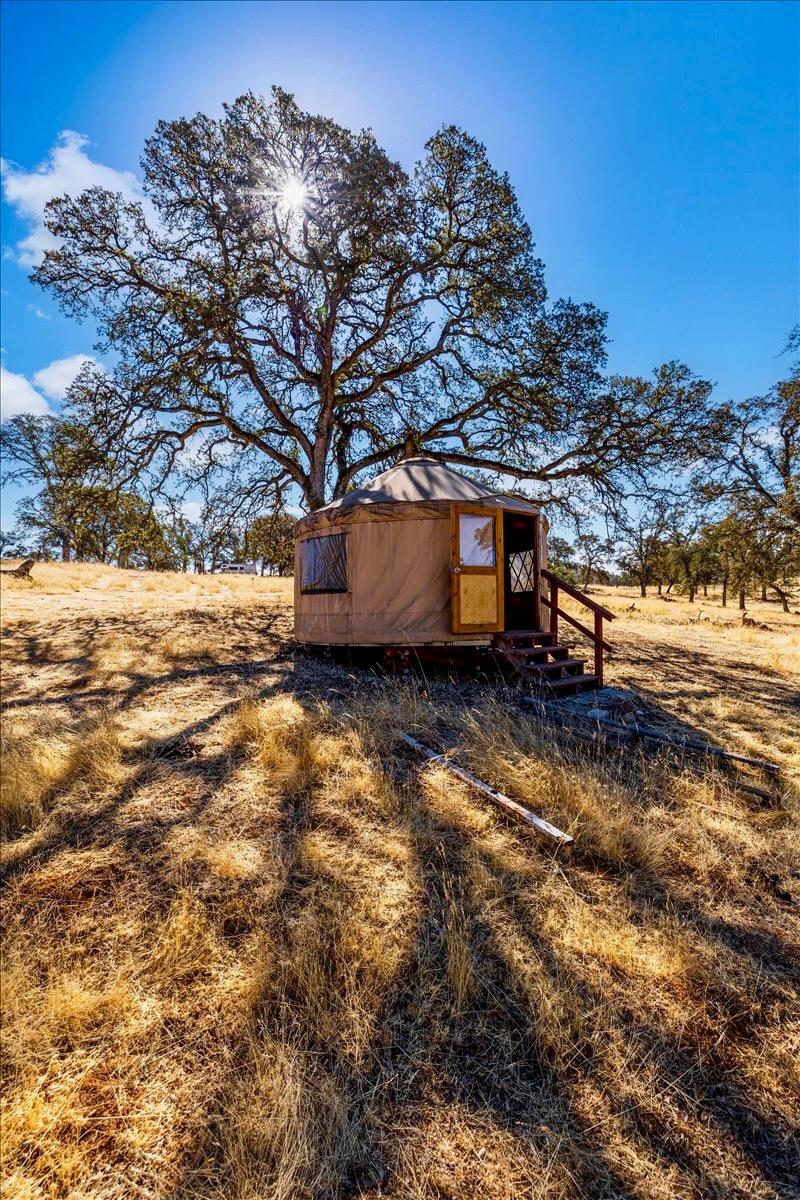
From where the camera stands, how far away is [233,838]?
2705mm

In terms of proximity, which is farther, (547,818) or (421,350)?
(421,350)

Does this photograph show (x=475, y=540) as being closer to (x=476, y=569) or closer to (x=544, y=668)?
(x=476, y=569)

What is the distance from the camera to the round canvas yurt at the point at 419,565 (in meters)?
6.48

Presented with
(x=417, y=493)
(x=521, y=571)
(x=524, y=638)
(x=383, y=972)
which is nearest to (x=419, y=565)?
(x=417, y=493)

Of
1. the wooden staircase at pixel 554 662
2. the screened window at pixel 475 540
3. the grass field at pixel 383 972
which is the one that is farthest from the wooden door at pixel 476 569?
the grass field at pixel 383 972

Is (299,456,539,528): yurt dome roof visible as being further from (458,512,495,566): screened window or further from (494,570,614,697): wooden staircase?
(494,570,614,697): wooden staircase

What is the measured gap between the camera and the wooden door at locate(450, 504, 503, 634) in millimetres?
6375

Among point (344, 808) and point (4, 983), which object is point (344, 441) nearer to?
point (344, 808)

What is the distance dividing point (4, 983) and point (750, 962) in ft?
9.11

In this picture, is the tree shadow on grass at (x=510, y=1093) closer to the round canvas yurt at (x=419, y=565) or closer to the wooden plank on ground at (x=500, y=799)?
the wooden plank on ground at (x=500, y=799)

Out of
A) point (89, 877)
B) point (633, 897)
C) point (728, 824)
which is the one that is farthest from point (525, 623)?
point (89, 877)

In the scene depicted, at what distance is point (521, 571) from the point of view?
28.7 ft

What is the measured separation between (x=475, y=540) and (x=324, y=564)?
2.20m

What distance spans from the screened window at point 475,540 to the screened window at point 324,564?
1.60 metres
